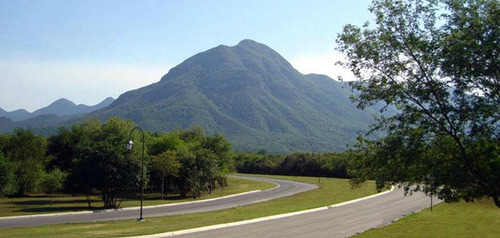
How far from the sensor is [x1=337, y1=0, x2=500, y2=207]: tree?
36.9ft

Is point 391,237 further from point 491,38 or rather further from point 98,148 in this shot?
point 98,148

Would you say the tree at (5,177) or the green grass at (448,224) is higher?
the tree at (5,177)

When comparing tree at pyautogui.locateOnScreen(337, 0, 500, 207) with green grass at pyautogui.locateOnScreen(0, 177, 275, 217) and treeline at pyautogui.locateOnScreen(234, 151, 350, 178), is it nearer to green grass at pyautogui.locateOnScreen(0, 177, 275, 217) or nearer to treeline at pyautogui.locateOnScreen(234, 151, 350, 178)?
green grass at pyautogui.locateOnScreen(0, 177, 275, 217)

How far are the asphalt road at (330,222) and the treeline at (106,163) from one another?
16452 mm

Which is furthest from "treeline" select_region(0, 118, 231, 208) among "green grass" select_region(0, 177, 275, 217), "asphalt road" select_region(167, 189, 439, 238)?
"asphalt road" select_region(167, 189, 439, 238)

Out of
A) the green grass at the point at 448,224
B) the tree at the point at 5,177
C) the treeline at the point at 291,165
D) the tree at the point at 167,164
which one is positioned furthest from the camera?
the treeline at the point at 291,165

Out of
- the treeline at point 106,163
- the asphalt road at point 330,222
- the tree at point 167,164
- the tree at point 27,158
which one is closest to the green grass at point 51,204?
the treeline at point 106,163

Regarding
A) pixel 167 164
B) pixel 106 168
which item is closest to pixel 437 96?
pixel 106 168

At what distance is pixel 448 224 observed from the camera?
26812 millimetres

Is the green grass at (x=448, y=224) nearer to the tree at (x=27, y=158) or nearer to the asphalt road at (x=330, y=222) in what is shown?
the asphalt road at (x=330, y=222)

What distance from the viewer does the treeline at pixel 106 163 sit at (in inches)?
1533

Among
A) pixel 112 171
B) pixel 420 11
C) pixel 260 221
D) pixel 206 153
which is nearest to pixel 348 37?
pixel 420 11

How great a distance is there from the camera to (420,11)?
12.6 m

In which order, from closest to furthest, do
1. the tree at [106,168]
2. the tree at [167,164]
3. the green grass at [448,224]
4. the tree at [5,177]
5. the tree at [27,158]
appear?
the green grass at [448,224] → the tree at [106,168] → the tree at [5,177] → the tree at [167,164] → the tree at [27,158]
